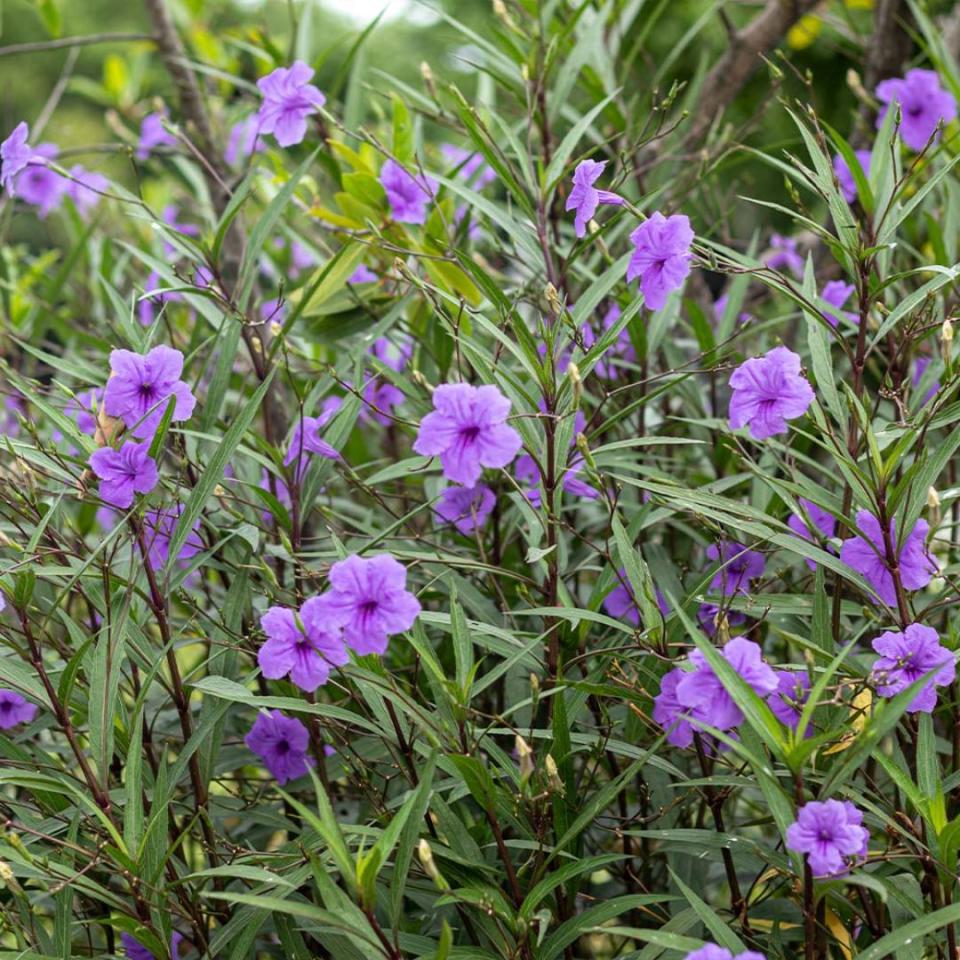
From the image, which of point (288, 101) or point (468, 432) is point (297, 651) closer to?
point (468, 432)

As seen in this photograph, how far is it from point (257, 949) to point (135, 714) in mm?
488

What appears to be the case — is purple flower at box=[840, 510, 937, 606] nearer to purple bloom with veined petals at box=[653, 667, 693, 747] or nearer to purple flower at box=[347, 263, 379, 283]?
purple bloom with veined petals at box=[653, 667, 693, 747]

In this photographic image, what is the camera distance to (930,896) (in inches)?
42.3

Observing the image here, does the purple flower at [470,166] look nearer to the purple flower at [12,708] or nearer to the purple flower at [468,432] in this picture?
the purple flower at [468,432]

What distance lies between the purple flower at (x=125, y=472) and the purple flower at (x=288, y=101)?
21.4 inches

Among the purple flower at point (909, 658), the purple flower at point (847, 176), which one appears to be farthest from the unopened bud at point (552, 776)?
the purple flower at point (847, 176)

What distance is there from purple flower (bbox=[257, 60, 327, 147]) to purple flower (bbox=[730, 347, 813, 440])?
28.1 inches

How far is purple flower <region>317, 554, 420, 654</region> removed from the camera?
3.13 feet

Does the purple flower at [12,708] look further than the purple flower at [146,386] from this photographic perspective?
Yes

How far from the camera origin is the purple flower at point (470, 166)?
5.77 ft

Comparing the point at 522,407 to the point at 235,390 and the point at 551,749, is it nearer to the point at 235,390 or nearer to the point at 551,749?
the point at 551,749

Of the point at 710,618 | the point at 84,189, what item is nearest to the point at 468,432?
the point at 710,618

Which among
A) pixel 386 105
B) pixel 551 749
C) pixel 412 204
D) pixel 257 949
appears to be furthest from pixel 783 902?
pixel 386 105

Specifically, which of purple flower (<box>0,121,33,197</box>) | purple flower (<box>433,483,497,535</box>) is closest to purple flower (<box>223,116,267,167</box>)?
purple flower (<box>0,121,33,197</box>)
